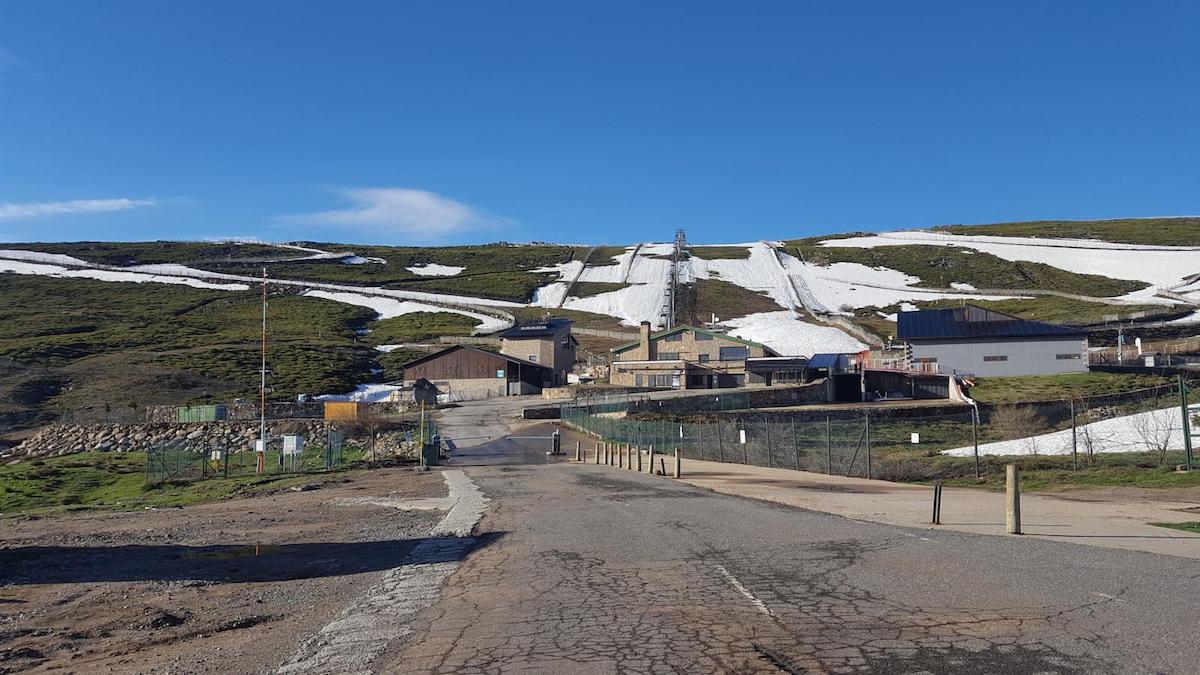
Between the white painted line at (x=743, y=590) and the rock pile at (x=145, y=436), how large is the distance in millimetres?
42979

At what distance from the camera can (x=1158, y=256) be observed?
14500cm

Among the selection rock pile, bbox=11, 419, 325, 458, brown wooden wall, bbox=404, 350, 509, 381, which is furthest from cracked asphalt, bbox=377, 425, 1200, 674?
brown wooden wall, bbox=404, 350, 509, 381

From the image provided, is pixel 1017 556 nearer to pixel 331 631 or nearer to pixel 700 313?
pixel 331 631

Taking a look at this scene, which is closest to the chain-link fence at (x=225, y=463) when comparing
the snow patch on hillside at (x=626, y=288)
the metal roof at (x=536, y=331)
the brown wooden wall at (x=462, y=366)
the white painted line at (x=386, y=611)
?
the white painted line at (x=386, y=611)

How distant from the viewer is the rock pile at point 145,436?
50.4 m

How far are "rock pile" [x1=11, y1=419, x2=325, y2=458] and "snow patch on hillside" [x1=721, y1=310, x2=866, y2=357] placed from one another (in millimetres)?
48274

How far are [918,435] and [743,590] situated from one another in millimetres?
22946

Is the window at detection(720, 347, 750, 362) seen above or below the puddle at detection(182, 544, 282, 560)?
above

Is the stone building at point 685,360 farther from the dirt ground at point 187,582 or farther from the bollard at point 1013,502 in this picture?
the bollard at point 1013,502

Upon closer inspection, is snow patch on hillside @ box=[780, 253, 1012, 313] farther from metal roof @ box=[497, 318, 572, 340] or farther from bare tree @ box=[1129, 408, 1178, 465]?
bare tree @ box=[1129, 408, 1178, 465]

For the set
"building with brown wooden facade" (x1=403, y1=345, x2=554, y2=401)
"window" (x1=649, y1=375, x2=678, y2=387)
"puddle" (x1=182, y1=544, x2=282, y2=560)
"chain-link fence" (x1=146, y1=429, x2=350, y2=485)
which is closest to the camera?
"puddle" (x1=182, y1=544, x2=282, y2=560)

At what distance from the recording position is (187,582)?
11.4 m

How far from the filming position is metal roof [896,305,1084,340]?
66.8 metres

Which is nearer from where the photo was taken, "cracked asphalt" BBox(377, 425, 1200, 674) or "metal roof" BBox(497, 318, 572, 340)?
"cracked asphalt" BBox(377, 425, 1200, 674)
